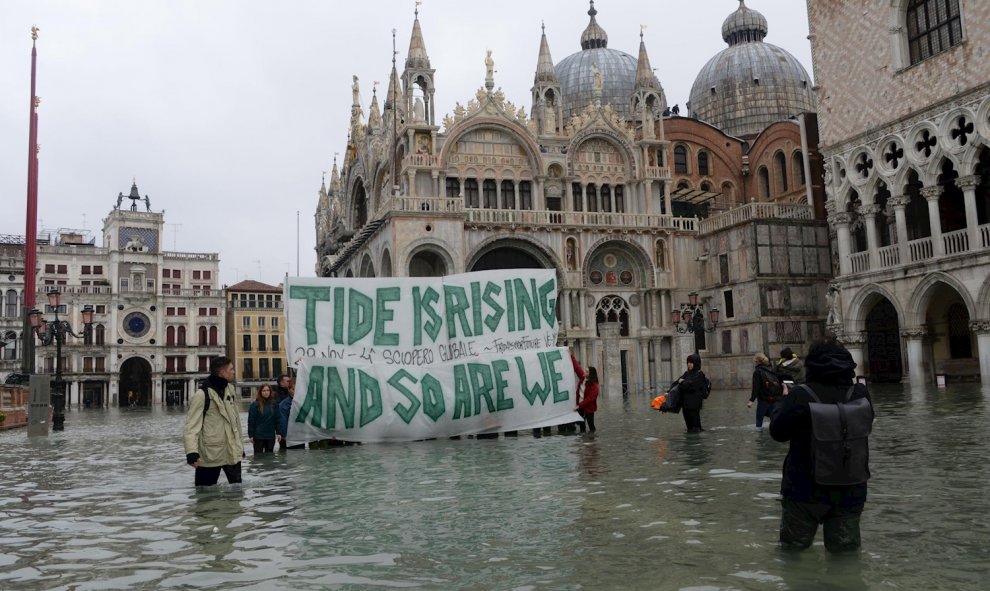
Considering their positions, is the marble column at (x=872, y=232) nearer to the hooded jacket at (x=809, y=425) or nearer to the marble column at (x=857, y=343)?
the marble column at (x=857, y=343)

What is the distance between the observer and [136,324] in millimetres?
74625

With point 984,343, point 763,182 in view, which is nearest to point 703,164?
point 763,182

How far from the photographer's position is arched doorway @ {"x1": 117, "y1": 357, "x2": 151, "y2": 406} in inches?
2958

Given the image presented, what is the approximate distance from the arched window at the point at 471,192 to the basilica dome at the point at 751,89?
2105 cm

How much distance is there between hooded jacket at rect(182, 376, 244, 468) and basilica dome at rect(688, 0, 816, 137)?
161 ft

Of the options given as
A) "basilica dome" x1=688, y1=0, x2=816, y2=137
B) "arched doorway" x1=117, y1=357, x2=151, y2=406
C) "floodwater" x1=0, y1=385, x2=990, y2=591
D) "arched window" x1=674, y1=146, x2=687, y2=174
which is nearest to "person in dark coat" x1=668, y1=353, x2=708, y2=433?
"floodwater" x1=0, y1=385, x2=990, y2=591

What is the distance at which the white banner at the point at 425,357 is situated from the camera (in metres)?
13.5

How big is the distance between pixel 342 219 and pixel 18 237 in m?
36.9

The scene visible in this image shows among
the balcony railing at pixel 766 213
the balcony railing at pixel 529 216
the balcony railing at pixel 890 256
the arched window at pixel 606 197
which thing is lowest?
the balcony railing at pixel 890 256

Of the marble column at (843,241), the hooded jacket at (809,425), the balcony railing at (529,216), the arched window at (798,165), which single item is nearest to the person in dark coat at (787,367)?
the hooded jacket at (809,425)

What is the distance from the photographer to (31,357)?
91.8 feet

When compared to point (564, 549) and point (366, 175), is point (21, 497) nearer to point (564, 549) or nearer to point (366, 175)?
point (564, 549)

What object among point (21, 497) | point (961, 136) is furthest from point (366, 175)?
point (21, 497)

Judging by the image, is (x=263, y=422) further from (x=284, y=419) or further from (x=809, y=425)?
(x=809, y=425)
